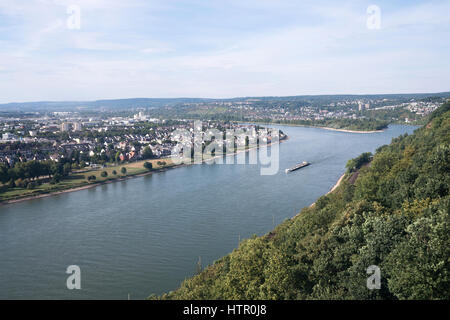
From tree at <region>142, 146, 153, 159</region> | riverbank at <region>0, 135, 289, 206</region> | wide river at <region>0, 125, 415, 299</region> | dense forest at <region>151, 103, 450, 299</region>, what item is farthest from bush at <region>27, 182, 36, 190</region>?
dense forest at <region>151, 103, 450, 299</region>

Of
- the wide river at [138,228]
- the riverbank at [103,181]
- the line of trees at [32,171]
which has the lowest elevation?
the wide river at [138,228]

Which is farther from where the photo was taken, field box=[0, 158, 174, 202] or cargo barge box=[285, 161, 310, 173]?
cargo barge box=[285, 161, 310, 173]

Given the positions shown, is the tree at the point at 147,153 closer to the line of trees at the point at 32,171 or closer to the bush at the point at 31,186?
the line of trees at the point at 32,171

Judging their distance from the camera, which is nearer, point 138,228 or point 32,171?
point 138,228

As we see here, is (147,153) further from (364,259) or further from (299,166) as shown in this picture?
(364,259)

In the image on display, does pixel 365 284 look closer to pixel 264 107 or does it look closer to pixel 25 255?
pixel 25 255

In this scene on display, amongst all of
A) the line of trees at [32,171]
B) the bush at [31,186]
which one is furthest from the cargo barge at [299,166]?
the bush at [31,186]

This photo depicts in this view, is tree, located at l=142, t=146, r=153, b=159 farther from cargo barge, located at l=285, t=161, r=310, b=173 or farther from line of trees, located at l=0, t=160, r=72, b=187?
cargo barge, located at l=285, t=161, r=310, b=173

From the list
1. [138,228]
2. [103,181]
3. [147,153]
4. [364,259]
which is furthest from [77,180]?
[364,259]
